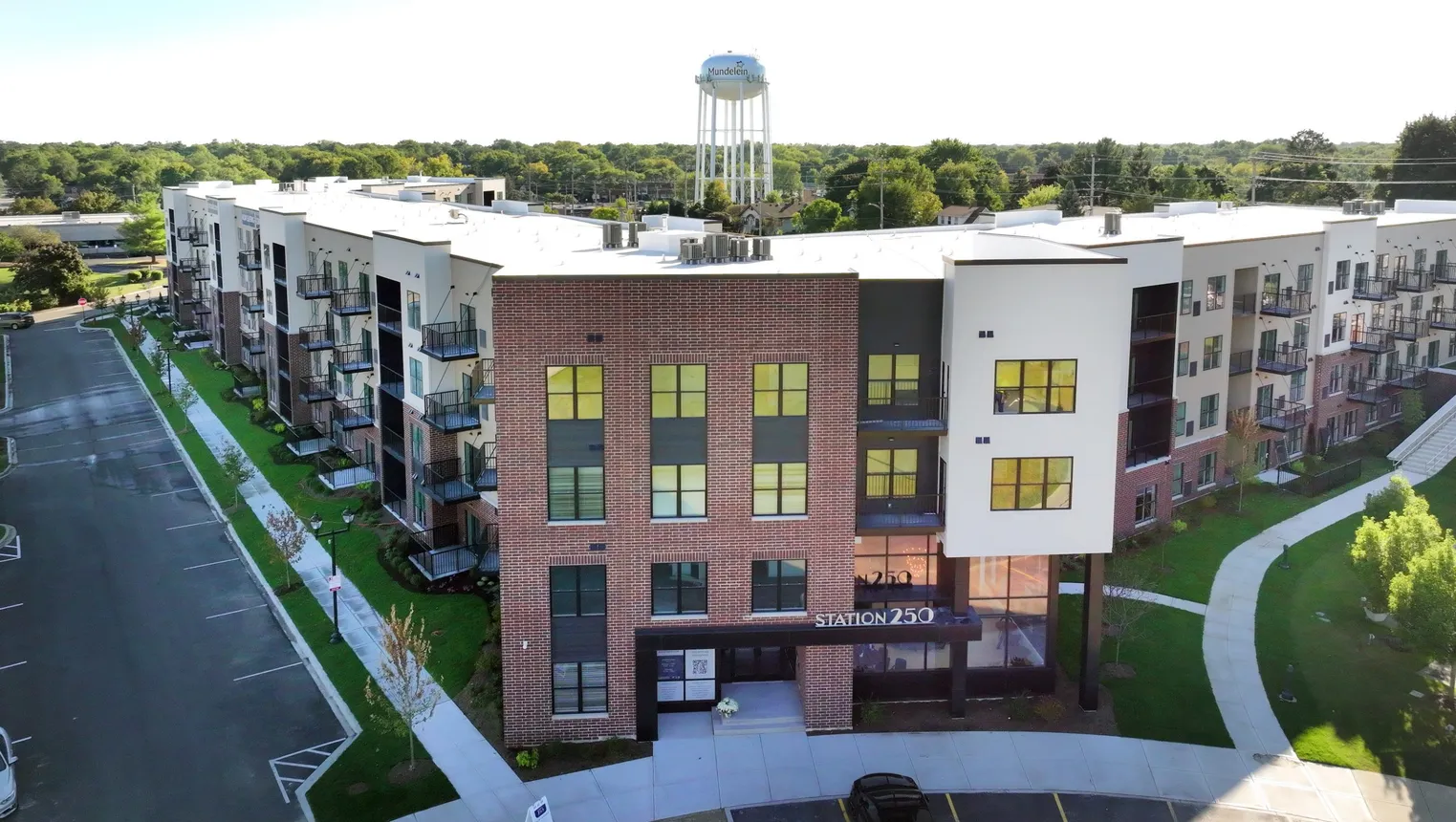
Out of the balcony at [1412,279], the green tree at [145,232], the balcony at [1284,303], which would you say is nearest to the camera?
the balcony at [1284,303]

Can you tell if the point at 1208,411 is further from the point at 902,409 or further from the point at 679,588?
the point at 679,588

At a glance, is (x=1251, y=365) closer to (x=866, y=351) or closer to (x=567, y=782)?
(x=866, y=351)

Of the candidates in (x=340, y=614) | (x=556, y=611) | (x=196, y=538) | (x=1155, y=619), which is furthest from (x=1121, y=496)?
(x=196, y=538)

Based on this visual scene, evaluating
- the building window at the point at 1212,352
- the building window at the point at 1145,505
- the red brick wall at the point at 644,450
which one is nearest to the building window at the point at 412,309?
the red brick wall at the point at 644,450

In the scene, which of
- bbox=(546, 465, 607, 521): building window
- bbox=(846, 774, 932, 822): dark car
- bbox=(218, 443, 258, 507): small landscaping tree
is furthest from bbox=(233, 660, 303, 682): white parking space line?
bbox=(846, 774, 932, 822): dark car

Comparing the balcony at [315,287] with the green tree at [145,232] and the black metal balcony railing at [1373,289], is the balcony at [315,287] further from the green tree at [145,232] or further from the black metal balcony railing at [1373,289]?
the green tree at [145,232]

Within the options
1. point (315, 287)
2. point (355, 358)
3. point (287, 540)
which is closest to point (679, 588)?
point (287, 540)
